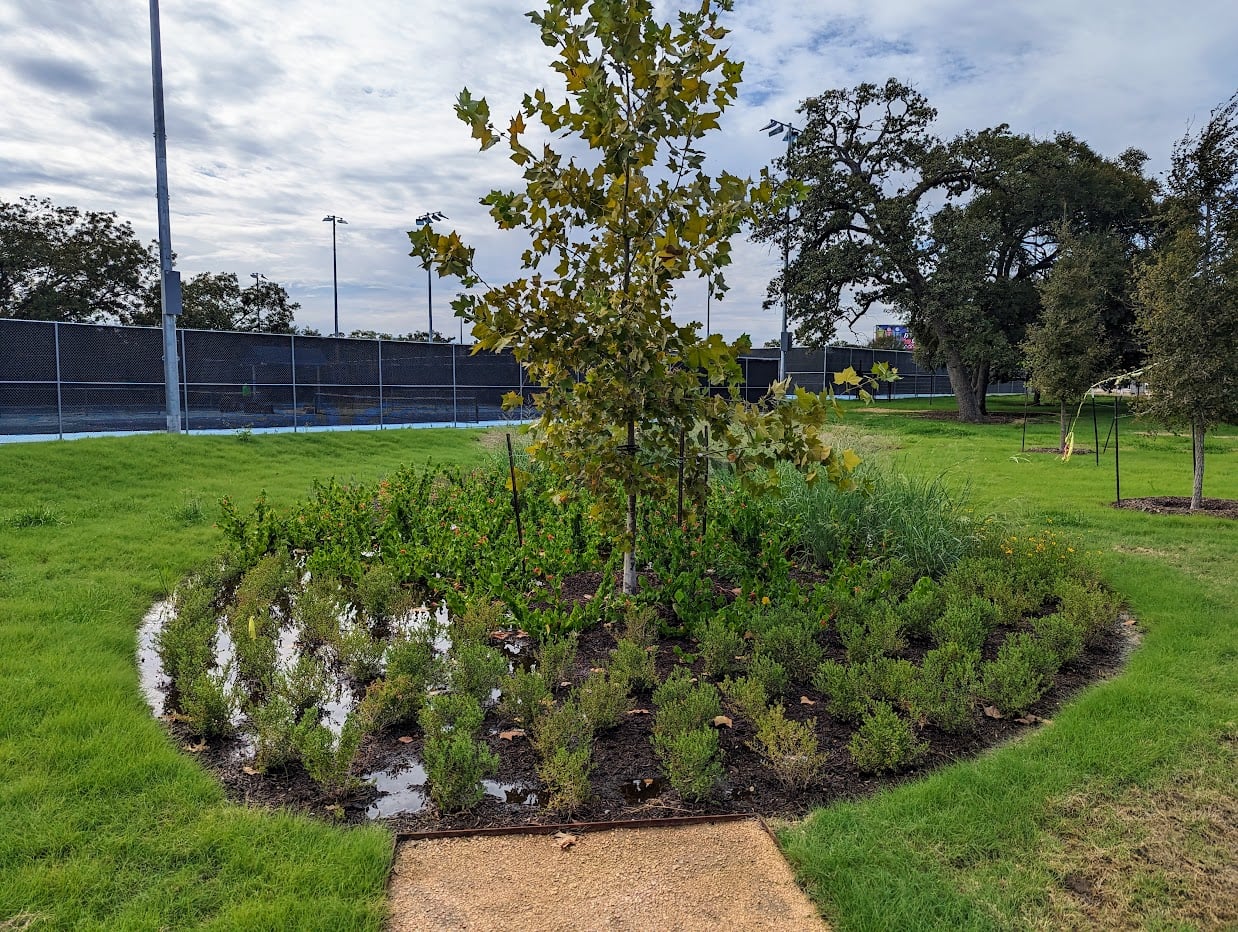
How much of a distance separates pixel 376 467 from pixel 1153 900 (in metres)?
11.9

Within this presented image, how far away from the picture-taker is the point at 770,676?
3744 mm

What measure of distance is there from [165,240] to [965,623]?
14082 mm

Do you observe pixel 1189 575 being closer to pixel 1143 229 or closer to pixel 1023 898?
pixel 1023 898

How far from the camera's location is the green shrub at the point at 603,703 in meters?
3.42

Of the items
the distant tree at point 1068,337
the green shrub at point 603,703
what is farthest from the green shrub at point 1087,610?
the distant tree at point 1068,337

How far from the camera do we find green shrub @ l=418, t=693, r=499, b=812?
9.47ft

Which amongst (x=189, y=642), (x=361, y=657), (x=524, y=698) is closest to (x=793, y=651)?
(x=524, y=698)

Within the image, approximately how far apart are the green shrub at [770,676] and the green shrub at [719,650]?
17 centimetres

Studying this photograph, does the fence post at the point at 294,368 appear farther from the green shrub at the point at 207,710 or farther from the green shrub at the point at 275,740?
the green shrub at the point at 275,740

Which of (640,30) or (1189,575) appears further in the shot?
(1189,575)

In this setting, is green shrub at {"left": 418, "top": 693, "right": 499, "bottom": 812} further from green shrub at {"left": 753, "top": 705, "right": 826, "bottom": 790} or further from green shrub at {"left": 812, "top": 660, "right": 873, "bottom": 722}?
green shrub at {"left": 812, "top": 660, "right": 873, "bottom": 722}

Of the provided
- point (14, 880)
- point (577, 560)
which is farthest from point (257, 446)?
point (14, 880)

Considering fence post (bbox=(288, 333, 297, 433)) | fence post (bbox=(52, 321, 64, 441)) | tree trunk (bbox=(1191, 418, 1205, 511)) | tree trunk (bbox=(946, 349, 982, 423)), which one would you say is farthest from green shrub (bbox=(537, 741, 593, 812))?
tree trunk (bbox=(946, 349, 982, 423))

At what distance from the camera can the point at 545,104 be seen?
13.5 feet
